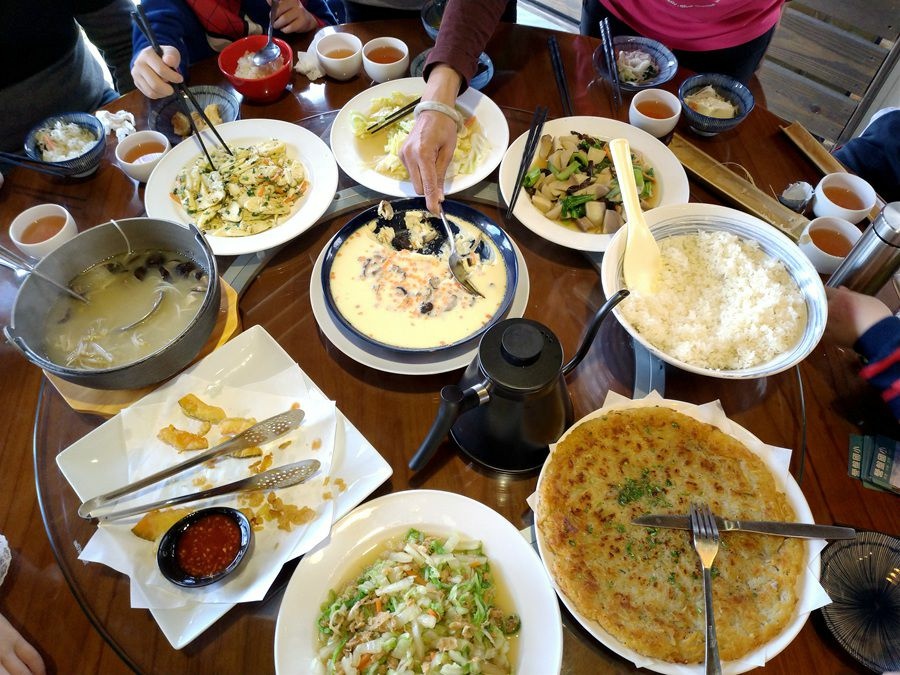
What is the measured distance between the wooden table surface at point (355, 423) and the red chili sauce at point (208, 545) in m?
0.13

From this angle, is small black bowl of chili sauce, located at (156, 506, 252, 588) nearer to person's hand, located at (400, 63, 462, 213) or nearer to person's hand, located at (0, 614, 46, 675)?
person's hand, located at (0, 614, 46, 675)

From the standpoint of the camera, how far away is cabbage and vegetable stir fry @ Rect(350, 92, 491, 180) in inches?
76.5

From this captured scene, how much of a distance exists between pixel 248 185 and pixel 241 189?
0.03 meters

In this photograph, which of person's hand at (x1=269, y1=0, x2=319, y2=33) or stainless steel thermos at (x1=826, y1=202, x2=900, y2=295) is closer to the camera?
stainless steel thermos at (x1=826, y1=202, x2=900, y2=295)

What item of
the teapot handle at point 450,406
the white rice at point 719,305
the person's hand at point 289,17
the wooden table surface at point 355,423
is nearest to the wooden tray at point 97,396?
the wooden table surface at point 355,423

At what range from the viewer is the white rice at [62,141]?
6.48ft

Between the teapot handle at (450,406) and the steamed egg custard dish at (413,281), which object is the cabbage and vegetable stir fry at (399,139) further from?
the teapot handle at (450,406)

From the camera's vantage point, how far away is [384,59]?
2.32 meters

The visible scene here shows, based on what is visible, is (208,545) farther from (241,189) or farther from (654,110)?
(654,110)

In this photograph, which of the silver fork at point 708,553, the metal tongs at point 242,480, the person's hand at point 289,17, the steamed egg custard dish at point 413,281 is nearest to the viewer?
the silver fork at point 708,553

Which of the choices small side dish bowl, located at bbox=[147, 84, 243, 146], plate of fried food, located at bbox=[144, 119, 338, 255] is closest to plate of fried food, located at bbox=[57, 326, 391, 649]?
plate of fried food, located at bbox=[144, 119, 338, 255]

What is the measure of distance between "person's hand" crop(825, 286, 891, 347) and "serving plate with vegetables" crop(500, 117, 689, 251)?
0.55m

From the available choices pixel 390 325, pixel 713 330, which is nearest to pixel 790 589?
pixel 713 330

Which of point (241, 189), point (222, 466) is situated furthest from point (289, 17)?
point (222, 466)
